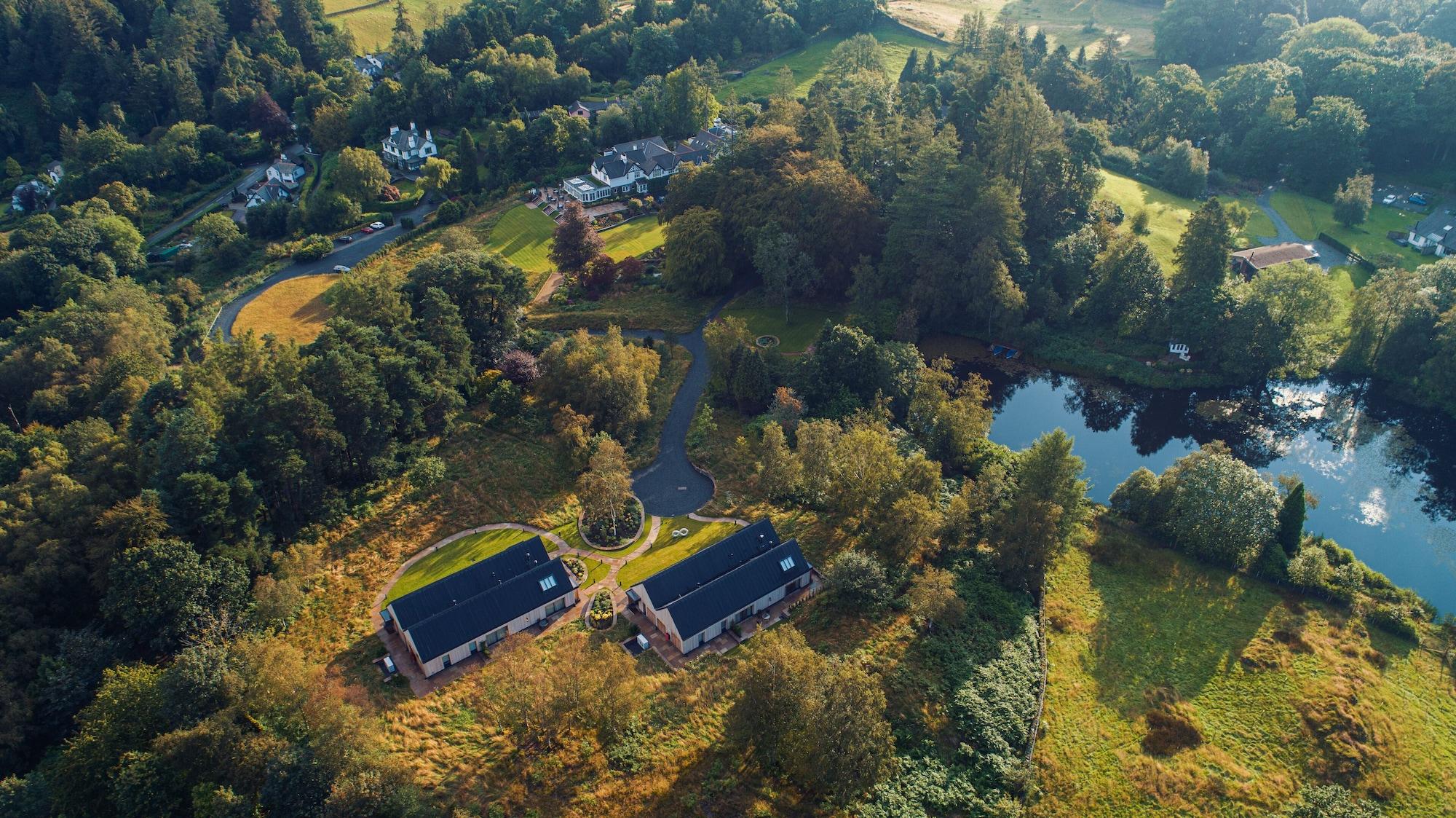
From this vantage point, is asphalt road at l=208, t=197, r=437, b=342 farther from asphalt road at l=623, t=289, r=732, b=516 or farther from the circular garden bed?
the circular garden bed

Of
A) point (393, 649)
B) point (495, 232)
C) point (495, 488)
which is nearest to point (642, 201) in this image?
point (495, 232)

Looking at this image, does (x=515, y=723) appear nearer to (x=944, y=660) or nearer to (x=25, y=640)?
(x=944, y=660)

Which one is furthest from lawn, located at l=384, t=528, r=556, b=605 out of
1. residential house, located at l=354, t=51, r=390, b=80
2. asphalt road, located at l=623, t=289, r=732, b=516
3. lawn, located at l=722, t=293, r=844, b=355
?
residential house, located at l=354, t=51, r=390, b=80

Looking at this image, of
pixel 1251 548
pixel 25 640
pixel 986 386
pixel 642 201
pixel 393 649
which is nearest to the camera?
pixel 25 640

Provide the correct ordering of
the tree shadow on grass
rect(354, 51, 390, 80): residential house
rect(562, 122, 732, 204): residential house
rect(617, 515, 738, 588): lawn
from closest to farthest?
the tree shadow on grass
rect(617, 515, 738, 588): lawn
rect(562, 122, 732, 204): residential house
rect(354, 51, 390, 80): residential house

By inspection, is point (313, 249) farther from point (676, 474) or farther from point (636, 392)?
point (676, 474)

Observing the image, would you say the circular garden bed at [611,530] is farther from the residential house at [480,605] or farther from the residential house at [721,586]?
the residential house at [721,586]

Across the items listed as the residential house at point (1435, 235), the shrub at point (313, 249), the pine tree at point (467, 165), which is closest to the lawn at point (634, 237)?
the pine tree at point (467, 165)
